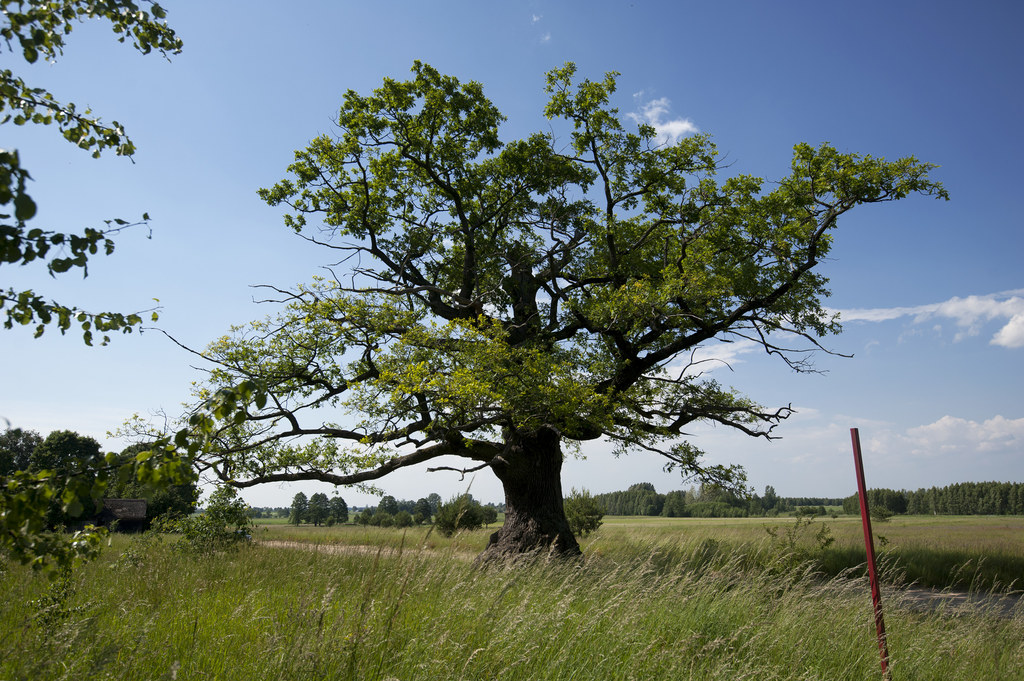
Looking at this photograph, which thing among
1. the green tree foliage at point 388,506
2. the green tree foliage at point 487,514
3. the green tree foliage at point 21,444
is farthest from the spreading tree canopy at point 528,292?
the green tree foliage at point 21,444

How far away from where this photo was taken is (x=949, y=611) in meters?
8.11

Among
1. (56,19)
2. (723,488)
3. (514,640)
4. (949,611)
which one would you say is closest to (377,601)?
Answer: (514,640)

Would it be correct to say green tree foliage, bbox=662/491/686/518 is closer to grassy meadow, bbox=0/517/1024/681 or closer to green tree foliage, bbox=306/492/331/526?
green tree foliage, bbox=306/492/331/526

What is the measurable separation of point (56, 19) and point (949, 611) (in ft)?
38.0

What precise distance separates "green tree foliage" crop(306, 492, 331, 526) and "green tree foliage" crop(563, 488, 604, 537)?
14.0 m

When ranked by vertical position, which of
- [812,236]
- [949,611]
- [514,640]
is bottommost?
[949,611]

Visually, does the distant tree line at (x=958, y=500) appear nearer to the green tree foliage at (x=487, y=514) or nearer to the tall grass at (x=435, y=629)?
the green tree foliage at (x=487, y=514)

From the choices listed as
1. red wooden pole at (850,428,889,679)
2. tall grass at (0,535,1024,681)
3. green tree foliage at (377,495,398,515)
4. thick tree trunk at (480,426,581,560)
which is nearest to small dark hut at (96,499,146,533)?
green tree foliage at (377,495,398,515)

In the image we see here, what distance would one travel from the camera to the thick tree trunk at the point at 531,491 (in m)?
14.7

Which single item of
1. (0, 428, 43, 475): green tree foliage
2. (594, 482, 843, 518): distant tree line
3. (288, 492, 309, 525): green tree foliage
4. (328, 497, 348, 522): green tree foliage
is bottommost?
(594, 482, 843, 518): distant tree line

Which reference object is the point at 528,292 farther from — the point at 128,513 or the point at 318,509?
the point at 128,513

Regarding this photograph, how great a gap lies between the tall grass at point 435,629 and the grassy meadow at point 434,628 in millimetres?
21

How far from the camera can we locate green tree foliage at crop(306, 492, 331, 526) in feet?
104

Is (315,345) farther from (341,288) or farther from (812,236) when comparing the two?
(812,236)
